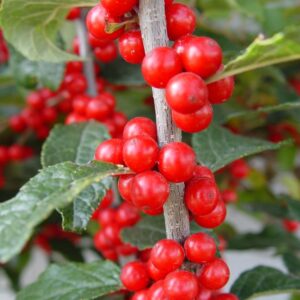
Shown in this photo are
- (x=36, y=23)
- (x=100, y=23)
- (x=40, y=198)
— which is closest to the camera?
(x=40, y=198)

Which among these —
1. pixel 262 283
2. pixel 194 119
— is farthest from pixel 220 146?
pixel 194 119

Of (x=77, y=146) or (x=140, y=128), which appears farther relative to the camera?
(x=77, y=146)

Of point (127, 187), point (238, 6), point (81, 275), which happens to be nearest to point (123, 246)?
point (81, 275)

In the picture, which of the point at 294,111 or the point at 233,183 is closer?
the point at 294,111

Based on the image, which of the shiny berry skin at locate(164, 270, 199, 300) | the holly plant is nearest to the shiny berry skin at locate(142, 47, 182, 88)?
the holly plant

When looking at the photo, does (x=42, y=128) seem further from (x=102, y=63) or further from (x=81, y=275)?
(x=81, y=275)

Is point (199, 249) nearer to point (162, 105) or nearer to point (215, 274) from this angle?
point (215, 274)

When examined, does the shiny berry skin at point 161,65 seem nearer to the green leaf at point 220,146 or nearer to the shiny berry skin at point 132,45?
the shiny berry skin at point 132,45
